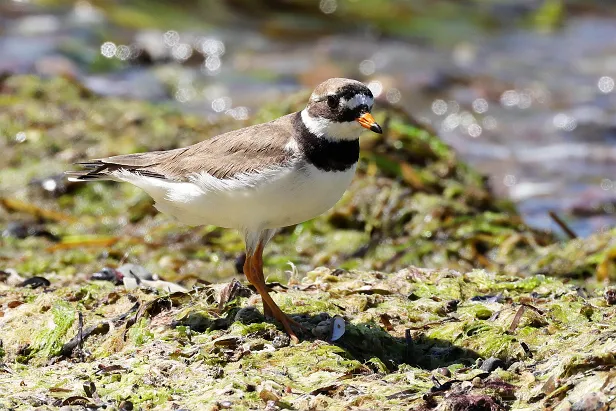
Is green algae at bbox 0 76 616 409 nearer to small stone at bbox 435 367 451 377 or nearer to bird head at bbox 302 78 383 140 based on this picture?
small stone at bbox 435 367 451 377

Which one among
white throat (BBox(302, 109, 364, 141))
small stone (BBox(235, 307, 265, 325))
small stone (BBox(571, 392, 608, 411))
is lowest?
small stone (BBox(235, 307, 265, 325))

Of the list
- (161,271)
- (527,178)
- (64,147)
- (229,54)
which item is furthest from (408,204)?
(229,54)

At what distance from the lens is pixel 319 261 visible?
316 inches

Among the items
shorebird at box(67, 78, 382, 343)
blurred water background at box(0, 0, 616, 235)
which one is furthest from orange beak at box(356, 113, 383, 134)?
blurred water background at box(0, 0, 616, 235)

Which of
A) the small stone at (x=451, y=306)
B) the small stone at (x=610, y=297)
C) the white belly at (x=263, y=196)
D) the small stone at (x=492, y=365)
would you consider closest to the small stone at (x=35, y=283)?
the white belly at (x=263, y=196)

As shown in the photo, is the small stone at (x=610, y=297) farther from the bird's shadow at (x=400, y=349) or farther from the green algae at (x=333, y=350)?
the bird's shadow at (x=400, y=349)

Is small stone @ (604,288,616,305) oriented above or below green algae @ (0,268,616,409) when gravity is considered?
above

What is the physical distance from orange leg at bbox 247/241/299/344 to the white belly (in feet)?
0.91

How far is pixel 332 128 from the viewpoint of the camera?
5223 mm

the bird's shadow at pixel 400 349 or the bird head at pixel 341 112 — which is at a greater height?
the bird head at pixel 341 112

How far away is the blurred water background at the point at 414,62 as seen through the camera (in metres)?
13.5

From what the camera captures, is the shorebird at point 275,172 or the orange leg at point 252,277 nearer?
the shorebird at point 275,172

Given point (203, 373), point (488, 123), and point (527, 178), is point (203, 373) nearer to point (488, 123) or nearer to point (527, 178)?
point (527, 178)

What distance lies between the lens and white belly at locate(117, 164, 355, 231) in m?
5.07
